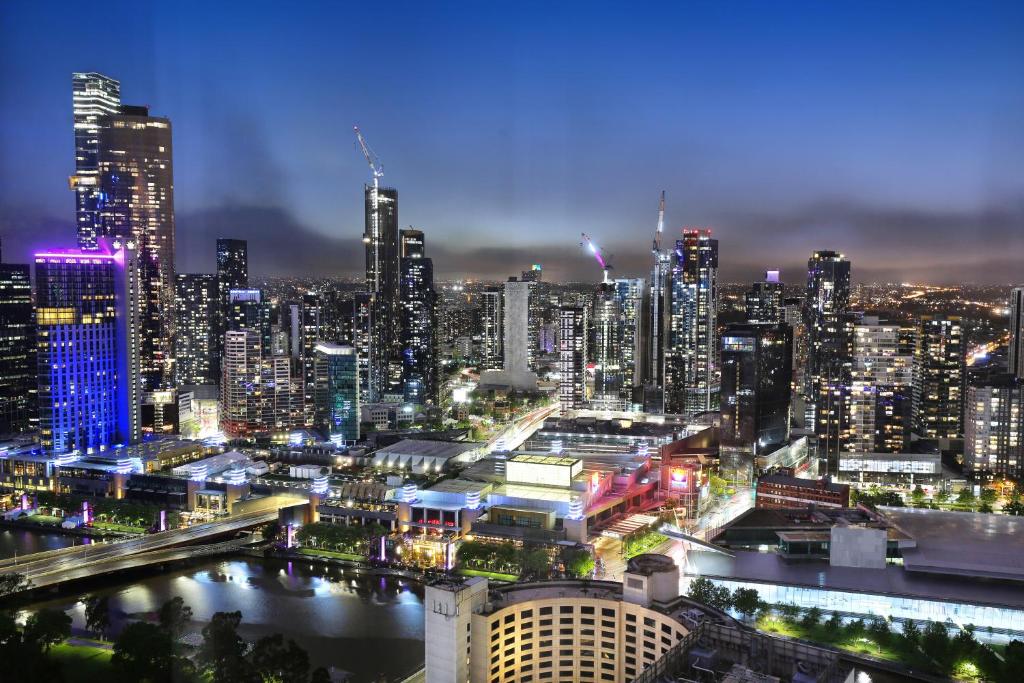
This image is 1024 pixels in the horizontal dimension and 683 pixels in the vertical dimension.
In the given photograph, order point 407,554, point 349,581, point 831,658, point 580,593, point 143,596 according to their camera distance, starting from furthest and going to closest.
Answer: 1. point 407,554
2. point 349,581
3. point 143,596
4. point 580,593
5. point 831,658

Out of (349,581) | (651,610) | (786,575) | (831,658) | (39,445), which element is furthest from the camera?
(39,445)

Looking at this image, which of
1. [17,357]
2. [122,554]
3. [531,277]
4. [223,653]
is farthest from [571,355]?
[223,653]

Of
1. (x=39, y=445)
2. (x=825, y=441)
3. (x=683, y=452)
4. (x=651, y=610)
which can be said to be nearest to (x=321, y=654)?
(x=651, y=610)

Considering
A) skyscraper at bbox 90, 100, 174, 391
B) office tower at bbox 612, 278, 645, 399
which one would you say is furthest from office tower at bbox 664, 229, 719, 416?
skyscraper at bbox 90, 100, 174, 391

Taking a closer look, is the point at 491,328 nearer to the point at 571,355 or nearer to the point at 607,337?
the point at 607,337

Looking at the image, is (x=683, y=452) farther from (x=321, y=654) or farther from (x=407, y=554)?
(x=321, y=654)

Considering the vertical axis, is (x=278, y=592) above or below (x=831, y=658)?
below
